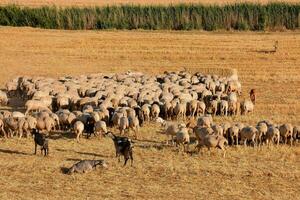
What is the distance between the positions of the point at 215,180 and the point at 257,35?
117 feet

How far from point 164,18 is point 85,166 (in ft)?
128

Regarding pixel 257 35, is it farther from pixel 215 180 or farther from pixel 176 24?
pixel 215 180

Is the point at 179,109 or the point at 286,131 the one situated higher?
the point at 179,109

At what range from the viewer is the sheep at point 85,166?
55.6 ft

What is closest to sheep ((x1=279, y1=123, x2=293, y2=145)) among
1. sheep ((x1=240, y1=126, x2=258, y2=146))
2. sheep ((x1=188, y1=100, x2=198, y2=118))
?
sheep ((x1=240, y1=126, x2=258, y2=146))

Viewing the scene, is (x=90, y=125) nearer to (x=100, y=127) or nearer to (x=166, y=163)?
(x=100, y=127)

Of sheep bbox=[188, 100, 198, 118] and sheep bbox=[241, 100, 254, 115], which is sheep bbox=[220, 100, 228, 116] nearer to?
sheep bbox=[241, 100, 254, 115]

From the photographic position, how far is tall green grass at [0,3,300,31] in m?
54.6

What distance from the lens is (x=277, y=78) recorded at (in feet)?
111

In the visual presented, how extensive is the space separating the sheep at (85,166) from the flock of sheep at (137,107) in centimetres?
298

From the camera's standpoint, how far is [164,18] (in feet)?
180

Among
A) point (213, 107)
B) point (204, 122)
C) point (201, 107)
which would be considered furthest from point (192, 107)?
point (204, 122)

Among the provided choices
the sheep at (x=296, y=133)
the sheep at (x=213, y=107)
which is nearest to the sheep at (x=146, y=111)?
the sheep at (x=213, y=107)

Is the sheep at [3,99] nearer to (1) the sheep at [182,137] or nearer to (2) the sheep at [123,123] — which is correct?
(2) the sheep at [123,123]
